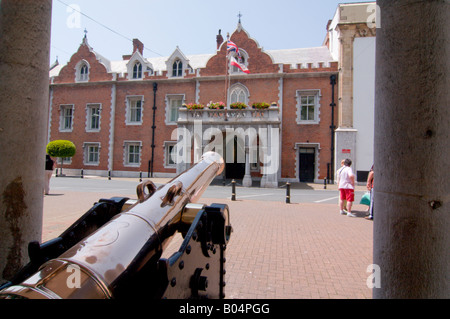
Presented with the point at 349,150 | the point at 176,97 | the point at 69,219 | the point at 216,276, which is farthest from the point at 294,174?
the point at 216,276

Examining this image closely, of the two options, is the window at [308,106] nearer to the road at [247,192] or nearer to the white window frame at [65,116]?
the road at [247,192]

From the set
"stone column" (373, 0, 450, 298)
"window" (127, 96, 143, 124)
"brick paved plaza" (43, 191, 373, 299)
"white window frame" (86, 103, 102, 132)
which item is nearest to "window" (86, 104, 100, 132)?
"white window frame" (86, 103, 102, 132)

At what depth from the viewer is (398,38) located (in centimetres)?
130

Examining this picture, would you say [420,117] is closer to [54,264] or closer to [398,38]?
[398,38]

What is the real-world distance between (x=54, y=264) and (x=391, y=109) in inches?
65.0

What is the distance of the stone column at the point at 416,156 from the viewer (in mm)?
1216

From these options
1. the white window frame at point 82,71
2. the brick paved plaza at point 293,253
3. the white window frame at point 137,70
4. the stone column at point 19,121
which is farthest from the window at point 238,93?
the stone column at point 19,121

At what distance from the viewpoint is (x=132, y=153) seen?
992 inches

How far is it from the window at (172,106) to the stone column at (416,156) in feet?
78.0

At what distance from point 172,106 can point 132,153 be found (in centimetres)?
581

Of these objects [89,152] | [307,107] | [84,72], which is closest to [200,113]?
[307,107]

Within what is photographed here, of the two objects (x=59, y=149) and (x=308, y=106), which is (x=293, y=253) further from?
(x=59, y=149)

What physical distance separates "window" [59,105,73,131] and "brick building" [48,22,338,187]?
0.33 feet

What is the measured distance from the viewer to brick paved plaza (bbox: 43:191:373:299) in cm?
304
